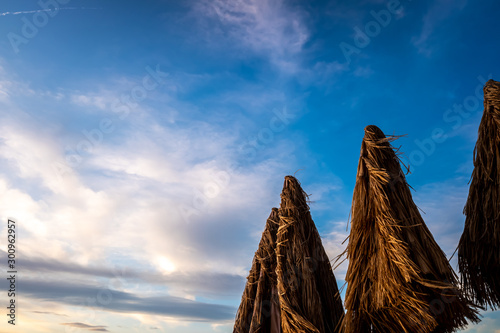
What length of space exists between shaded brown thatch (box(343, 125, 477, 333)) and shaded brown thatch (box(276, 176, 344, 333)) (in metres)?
1.05

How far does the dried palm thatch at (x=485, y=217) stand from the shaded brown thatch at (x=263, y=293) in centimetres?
305

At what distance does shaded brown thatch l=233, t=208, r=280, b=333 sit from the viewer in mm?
6430

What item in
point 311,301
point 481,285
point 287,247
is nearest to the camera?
point 481,285

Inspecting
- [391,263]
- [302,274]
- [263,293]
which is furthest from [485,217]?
[263,293]

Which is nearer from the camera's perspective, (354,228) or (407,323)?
(407,323)

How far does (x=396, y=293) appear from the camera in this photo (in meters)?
4.37

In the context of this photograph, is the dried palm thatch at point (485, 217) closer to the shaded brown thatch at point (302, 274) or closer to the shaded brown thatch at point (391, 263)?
the shaded brown thatch at point (391, 263)

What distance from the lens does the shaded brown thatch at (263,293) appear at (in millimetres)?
6430

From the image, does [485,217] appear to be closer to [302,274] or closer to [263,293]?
[302,274]

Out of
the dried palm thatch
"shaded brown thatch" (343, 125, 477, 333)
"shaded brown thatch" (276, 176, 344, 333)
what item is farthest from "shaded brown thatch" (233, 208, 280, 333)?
the dried palm thatch

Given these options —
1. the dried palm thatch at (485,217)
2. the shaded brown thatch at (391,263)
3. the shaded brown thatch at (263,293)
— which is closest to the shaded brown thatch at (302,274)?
the shaded brown thatch at (263,293)

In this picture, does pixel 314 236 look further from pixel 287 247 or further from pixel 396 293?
pixel 396 293

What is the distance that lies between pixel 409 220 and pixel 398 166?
79 centimetres

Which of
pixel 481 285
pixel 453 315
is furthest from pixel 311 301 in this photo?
pixel 481 285
